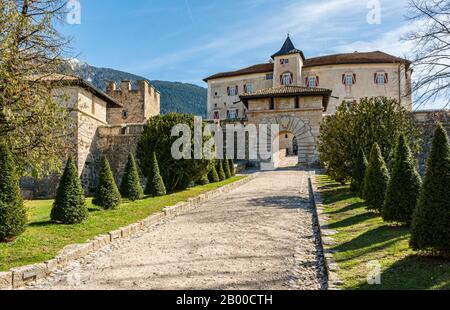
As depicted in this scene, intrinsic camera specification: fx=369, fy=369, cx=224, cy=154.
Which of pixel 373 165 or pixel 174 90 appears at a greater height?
pixel 174 90

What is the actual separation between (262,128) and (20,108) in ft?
73.0

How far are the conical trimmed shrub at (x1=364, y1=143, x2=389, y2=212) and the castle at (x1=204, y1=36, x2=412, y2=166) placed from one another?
19.3 metres

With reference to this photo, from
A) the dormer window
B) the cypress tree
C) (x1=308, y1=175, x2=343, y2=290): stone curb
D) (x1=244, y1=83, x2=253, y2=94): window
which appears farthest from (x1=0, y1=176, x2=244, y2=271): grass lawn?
(x1=244, y1=83, x2=253, y2=94): window

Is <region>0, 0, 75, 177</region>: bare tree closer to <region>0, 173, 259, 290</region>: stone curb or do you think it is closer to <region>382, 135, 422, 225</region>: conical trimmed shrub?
<region>0, 173, 259, 290</region>: stone curb

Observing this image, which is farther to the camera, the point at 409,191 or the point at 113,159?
the point at 113,159

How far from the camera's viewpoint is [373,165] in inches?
368

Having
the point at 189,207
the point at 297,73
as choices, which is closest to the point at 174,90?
the point at 297,73

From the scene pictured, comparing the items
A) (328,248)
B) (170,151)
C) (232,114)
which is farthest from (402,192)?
(232,114)

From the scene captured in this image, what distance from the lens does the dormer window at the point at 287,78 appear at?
4719 cm

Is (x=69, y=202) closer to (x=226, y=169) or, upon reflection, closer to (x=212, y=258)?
(x=212, y=258)

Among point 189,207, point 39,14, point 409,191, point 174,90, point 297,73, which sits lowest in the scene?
point 189,207

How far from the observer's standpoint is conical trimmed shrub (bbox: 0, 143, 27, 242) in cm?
682
